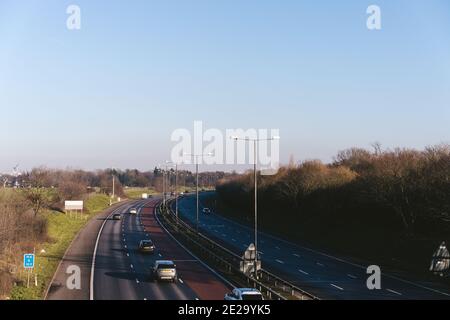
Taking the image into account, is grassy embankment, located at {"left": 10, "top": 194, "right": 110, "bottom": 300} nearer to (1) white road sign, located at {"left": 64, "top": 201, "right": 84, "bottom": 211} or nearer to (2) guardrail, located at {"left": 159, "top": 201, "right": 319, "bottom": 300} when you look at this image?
(1) white road sign, located at {"left": 64, "top": 201, "right": 84, "bottom": 211}

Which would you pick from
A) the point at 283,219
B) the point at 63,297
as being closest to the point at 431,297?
the point at 63,297

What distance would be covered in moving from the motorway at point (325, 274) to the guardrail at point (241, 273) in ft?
5.61

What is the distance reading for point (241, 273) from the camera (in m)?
36.9

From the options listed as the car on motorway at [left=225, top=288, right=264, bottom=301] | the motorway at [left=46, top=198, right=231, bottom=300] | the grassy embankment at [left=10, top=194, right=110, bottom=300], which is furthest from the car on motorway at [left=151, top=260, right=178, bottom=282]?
the car on motorway at [left=225, top=288, right=264, bottom=301]

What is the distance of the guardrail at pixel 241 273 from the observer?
30.0 meters

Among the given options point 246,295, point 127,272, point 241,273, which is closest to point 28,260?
point 127,272

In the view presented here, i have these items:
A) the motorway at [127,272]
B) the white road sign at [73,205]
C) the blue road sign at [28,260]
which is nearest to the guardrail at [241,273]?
the motorway at [127,272]

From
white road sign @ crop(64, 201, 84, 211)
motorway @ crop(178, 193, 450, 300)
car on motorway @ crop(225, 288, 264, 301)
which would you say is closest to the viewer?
car on motorway @ crop(225, 288, 264, 301)

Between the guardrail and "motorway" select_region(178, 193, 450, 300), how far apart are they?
1.71 m

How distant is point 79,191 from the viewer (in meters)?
117

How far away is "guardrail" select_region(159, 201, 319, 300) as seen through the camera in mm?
30031

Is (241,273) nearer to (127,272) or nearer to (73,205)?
(127,272)
